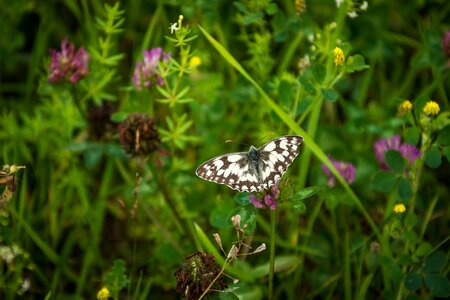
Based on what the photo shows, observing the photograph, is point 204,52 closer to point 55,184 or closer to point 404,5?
point 55,184

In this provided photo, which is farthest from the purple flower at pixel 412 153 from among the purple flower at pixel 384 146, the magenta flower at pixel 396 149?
the purple flower at pixel 384 146

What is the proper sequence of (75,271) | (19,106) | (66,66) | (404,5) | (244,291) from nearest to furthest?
(244,291)
(66,66)
(75,271)
(19,106)
(404,5)

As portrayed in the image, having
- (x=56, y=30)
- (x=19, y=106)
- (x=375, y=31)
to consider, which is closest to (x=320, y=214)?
(x=375, y=31)

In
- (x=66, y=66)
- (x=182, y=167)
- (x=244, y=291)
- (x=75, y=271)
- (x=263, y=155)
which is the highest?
(x=66, y=66)

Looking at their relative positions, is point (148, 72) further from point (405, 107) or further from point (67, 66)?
point (405, 107)

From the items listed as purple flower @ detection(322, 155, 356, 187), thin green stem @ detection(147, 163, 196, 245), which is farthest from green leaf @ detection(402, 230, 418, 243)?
thin green stem @ detection(147, 163, 196, 245)

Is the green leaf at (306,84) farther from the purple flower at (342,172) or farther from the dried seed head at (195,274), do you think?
the dried seed head at (195,274)

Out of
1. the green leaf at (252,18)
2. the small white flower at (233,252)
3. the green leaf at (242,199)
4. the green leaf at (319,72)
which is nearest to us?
the small white flower at (233,252)
